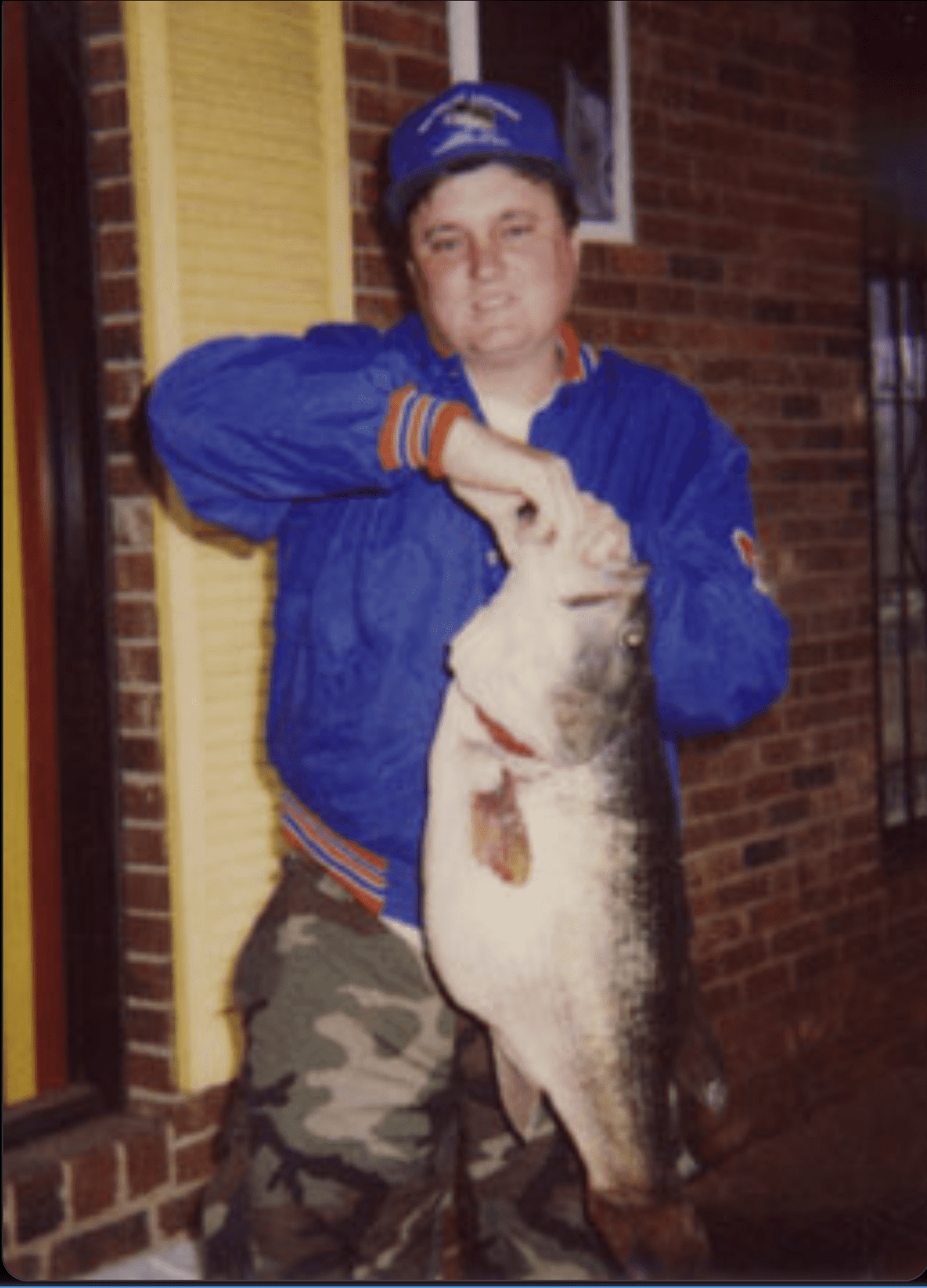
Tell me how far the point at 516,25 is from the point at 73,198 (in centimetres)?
127

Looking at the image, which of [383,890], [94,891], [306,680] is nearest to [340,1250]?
[383,890]

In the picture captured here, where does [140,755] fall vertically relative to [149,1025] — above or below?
above

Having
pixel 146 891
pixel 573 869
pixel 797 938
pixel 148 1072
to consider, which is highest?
pixel 573 869

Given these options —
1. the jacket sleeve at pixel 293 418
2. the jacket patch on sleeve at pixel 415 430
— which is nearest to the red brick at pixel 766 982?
the jacket sleeve at pixel 293 418

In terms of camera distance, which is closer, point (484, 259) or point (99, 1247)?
point (484, 259)

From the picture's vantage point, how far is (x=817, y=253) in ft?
16.1

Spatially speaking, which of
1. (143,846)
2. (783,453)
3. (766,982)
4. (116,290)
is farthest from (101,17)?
(766,982)

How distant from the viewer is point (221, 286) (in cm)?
322

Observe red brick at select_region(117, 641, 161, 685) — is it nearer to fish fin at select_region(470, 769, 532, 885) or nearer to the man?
the man

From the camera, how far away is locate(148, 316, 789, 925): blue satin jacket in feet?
7.36

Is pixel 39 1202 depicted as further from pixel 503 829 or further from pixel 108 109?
pixel 108 109

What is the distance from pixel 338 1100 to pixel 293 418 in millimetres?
975

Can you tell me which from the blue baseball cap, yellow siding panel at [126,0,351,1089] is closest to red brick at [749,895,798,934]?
yellow siding panel at [126,0,351,1089]

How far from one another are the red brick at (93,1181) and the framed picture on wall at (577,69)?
2.40 meters
